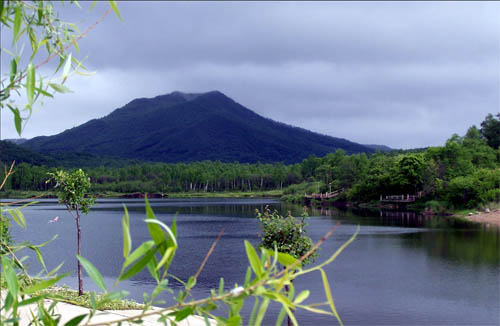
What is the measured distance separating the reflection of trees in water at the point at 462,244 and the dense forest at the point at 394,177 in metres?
14.4

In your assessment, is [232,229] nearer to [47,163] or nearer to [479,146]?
[479,146]

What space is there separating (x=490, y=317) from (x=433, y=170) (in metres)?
41.6

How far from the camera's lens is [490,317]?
14391 millimetres

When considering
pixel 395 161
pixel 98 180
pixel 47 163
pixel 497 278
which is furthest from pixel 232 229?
pixel 47 163

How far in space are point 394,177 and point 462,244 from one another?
32927 millimetres

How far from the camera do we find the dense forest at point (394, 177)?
48.9m

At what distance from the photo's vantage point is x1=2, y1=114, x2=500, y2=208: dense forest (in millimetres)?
48850

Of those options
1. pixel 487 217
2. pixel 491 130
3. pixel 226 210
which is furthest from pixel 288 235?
pixel 491 130

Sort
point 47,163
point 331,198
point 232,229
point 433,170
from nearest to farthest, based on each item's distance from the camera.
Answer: point 232,229, point 433,170, point 331,198, point 47,163

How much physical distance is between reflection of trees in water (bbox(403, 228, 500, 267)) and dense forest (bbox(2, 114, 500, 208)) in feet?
47.4

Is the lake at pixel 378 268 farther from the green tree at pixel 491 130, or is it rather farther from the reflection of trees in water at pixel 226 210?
the green tree at pixel 491 130

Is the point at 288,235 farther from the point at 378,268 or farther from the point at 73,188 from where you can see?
the point at 378,268

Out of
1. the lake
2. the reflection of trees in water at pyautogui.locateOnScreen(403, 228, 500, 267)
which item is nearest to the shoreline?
the lake

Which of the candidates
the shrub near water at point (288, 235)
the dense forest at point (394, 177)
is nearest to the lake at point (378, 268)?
the shrub near water at point (288, 235)
